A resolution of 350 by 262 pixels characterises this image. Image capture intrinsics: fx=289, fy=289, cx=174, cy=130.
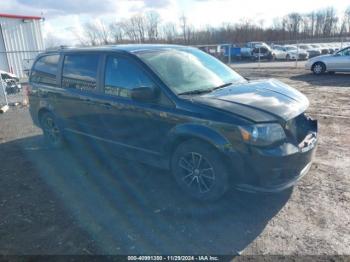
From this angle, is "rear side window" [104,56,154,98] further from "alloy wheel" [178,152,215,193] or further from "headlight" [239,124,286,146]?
"headlight" [239,124,286,146]

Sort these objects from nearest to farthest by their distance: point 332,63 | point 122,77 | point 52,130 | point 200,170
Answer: point 200,170, point 122,77, point 52,130, point 332,63

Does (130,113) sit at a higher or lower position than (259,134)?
higher

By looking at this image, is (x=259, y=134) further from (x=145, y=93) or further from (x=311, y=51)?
(x=311, y=51)

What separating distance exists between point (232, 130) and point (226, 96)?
57cm

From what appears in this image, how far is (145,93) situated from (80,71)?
1733mm

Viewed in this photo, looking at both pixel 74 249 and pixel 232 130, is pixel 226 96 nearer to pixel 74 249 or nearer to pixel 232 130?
pixel 232 130

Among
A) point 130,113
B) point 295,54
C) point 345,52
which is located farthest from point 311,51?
point 130,113

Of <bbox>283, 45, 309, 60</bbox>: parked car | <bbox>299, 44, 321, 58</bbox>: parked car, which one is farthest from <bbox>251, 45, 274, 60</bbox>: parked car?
<bbox>299, 44, 321, 58</bbox>: parked car

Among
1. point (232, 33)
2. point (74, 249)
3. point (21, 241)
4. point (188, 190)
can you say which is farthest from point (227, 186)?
point (232, 33)

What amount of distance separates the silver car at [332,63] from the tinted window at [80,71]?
45.5ft

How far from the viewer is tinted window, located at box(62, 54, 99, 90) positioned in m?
4.42

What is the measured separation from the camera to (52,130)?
5.72 metres

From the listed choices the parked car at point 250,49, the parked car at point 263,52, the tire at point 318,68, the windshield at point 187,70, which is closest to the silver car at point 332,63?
the tire at point 318,68

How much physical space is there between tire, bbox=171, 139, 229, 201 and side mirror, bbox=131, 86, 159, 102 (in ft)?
2.27
